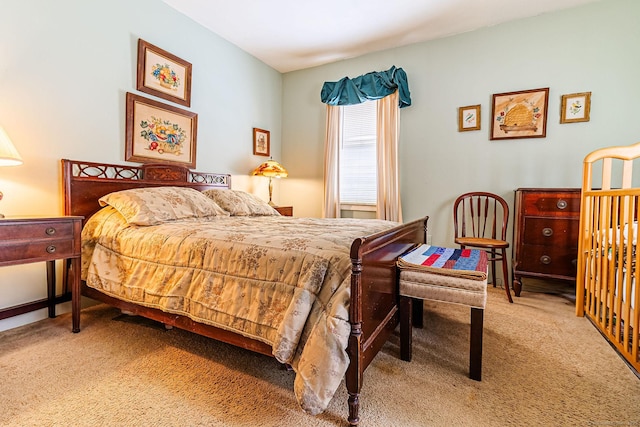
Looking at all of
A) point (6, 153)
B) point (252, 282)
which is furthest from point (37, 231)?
point (252, 282)

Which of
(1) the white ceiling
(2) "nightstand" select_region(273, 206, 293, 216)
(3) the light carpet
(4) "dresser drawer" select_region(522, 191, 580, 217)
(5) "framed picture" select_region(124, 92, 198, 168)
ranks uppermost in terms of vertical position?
(1) the white ceiling

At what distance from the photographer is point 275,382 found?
146cm

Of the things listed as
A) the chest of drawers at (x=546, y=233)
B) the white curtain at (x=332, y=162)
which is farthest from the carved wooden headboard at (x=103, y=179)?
the chest of drawers at (x=546, y=233)

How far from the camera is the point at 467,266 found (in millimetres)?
1607

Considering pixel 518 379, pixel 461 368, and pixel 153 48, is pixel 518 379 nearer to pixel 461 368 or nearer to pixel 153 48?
pixel 461 368

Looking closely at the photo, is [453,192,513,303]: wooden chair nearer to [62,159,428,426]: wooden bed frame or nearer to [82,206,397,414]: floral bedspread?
[62,159,428,426]: wooden bed frame

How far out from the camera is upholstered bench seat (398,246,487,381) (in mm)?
1471

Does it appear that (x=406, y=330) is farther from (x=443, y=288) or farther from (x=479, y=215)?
(x=479, y=215)

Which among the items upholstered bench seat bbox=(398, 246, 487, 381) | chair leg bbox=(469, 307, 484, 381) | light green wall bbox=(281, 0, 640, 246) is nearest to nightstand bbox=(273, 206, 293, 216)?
light green wall bbox=(281, 0, 640, 246)

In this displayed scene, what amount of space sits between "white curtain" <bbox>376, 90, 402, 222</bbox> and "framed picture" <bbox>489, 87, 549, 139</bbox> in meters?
0.98

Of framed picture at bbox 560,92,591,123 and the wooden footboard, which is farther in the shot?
framed picture at bbox 560,92,591,123

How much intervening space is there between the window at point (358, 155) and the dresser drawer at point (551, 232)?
5.22 feet

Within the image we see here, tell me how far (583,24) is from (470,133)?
1.25 metres

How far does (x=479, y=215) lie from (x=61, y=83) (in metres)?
3.72
